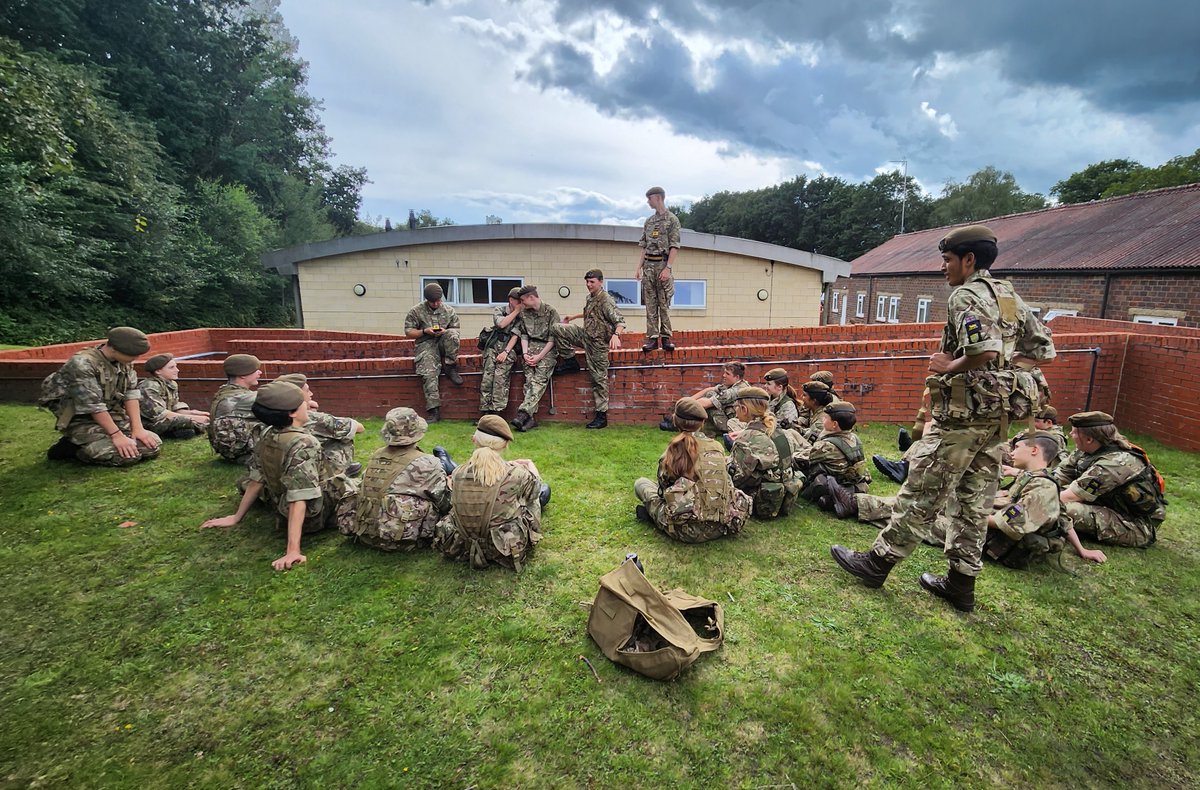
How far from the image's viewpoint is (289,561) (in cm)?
389

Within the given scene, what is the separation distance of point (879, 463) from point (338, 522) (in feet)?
17.5

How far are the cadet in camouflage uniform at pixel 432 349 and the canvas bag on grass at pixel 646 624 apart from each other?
16.9 ft

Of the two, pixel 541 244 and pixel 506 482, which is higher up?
pixel 541 244

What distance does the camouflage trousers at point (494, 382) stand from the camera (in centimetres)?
751

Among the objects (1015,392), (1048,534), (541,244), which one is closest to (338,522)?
(1015,392)

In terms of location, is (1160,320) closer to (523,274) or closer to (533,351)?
(523,274)

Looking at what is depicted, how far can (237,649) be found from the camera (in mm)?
3117

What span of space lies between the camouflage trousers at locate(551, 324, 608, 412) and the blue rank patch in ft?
15.8

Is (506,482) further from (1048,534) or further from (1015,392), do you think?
(1048,534)

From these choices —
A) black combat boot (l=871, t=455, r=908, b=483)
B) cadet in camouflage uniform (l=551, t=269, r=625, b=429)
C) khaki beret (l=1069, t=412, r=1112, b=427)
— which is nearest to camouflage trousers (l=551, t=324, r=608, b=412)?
cadet in camouflage uniform (l=551, t=269, r=625, b=429)

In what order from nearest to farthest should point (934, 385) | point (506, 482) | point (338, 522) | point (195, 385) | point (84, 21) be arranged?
point (934, 385)
point (506, 482)
point (338, 522)
point (195, 385)
point (84, 21)

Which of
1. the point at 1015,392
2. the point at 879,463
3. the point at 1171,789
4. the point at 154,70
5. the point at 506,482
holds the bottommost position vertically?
the point at 1171,789

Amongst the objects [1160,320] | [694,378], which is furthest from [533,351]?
[1160,320]

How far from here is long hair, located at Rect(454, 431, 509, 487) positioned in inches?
150
